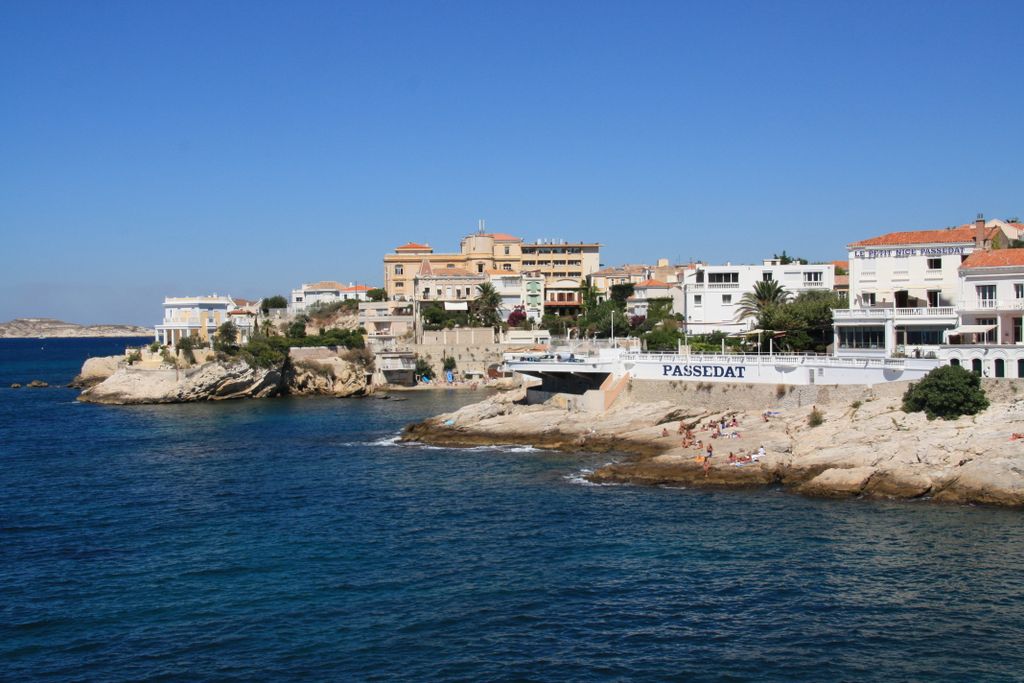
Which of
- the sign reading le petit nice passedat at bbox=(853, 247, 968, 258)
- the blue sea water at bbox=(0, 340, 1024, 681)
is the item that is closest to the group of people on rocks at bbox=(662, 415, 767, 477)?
the blue sea water at bbox=(0, 340, 1024, 681)

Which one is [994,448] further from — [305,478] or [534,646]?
[305,478]

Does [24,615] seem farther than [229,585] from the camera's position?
No

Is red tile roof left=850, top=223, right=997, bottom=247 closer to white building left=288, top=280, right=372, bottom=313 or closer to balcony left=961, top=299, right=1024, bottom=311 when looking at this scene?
balcony left=961, top=299, right=1024, bottom=311

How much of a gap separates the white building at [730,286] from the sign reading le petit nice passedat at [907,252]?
19.8 metres

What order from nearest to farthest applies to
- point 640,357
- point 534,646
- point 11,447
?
1. point 534,646
2. point 640,357
3. point 11,447

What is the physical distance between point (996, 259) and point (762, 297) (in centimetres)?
2427

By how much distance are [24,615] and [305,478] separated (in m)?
19.2

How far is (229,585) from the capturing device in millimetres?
28281

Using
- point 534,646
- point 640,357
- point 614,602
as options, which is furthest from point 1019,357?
point 534,646

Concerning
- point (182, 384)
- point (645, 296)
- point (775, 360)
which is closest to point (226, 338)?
point (182, 384)

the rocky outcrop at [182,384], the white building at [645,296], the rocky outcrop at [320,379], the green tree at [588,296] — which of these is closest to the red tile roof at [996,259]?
the rocky outcrop at [320,379]

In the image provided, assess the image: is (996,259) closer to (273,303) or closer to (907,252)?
(907,252)

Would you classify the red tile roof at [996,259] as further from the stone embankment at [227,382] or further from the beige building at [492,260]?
the beige building at [492,260]

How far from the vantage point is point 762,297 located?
71.0m
